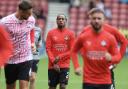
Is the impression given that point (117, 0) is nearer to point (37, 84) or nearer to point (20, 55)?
point (37, 84)

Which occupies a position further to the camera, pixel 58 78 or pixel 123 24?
pixel 123 24

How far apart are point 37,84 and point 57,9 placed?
681 inches

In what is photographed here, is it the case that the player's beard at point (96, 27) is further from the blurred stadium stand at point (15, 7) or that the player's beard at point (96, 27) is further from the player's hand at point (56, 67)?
the blurred stadium stand at point (15, 7)

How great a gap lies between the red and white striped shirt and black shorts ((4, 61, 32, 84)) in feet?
0.30

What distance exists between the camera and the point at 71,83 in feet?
66.7

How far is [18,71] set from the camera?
1370cm

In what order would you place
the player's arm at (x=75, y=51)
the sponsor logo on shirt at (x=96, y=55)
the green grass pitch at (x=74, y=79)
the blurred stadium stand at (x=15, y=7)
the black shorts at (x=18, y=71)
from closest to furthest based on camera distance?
1. the sponsor logo on shirt at (x=96, y=55)
2. the player's arm at (x=75, y=51)
3. the black shorts at (x=18, y=71)
4. the green grass pitch at (x=74, y=79)
5. the blurred stadium stand at (x=15, y=7)

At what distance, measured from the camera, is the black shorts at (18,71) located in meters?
13.5

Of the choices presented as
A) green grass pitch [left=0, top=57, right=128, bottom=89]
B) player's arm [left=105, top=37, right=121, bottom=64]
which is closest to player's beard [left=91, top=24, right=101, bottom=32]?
player's arm [left=105, top=37, right=121, bottom=64]

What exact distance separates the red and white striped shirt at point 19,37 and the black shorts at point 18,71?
90 millimetres

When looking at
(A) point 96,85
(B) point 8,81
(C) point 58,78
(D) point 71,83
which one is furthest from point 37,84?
(A) point 96,85

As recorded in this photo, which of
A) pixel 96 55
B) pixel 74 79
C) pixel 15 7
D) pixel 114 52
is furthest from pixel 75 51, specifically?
pixel 15 7

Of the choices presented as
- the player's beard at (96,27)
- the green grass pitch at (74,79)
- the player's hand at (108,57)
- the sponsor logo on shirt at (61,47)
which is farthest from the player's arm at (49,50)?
the player's hand at (108,57)

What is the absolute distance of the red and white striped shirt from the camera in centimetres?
1358
